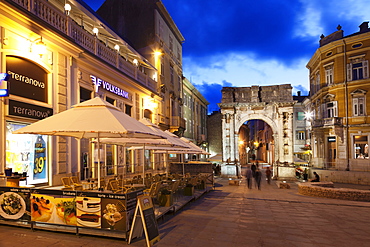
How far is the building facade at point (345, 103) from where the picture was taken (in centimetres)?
2947

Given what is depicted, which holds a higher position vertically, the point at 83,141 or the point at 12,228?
the point at 83,141

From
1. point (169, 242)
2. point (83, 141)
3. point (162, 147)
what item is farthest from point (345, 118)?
point (169, 242)

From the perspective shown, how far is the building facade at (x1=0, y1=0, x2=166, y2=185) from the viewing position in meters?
10.2

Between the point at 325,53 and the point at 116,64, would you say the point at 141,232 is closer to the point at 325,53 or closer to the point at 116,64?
the point at 116,64

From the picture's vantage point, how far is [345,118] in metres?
30.5

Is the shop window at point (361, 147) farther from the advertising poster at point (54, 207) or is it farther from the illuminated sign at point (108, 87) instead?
the advertising poster at point (54, 207)

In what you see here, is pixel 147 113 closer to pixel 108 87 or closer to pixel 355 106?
pixel 108 87

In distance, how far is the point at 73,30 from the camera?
1385cm

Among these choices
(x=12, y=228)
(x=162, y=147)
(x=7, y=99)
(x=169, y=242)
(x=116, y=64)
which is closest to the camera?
(x=169, y=242)

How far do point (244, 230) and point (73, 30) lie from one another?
1215 centimetres

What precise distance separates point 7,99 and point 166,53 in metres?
20.6

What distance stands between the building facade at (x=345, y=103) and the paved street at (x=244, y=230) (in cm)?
2134

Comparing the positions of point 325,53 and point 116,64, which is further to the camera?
point 325,53

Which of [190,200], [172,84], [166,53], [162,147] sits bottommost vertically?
[190,200]
